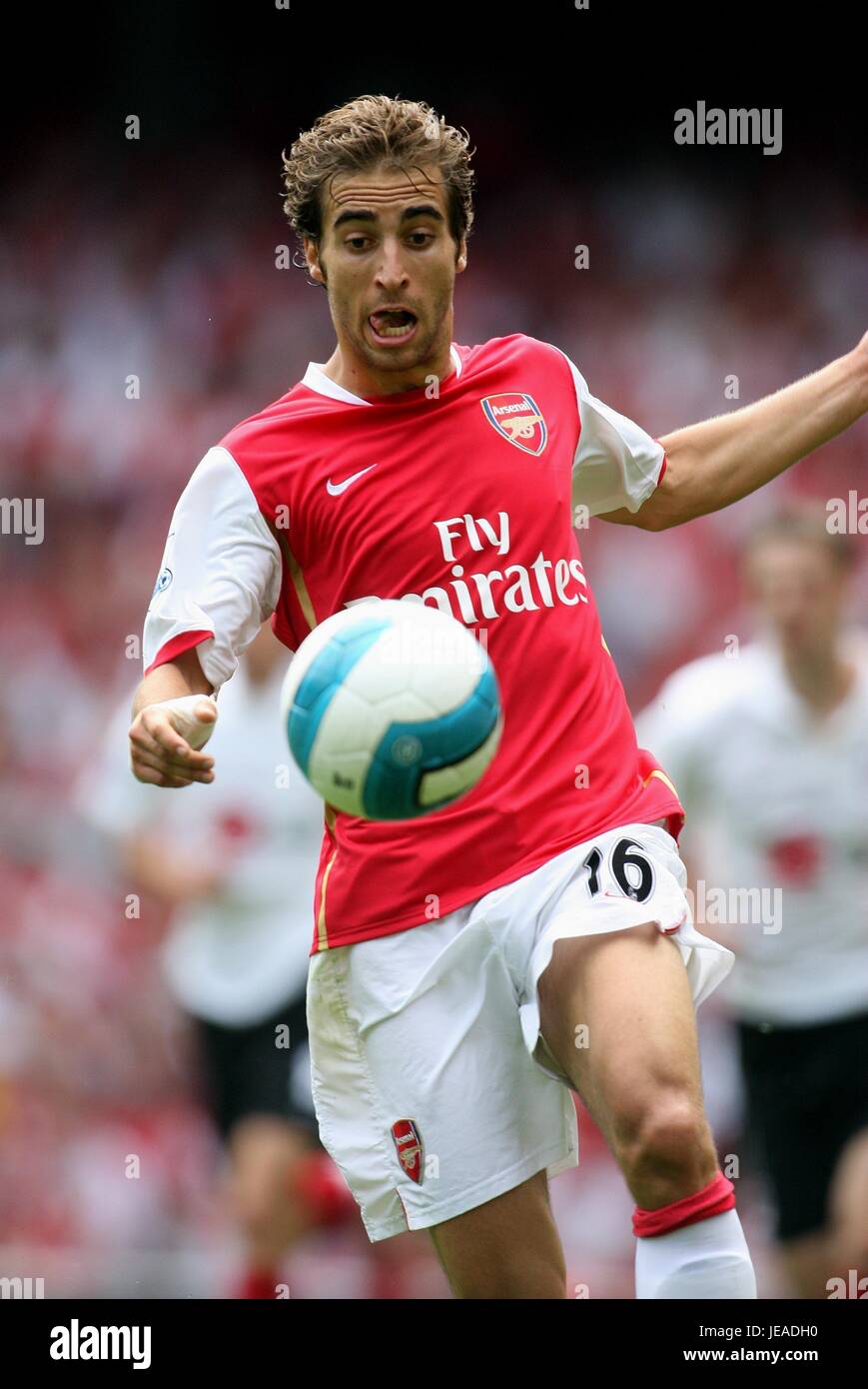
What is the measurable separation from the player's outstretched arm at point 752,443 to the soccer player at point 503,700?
354 mm

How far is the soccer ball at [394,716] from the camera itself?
3.29 metres

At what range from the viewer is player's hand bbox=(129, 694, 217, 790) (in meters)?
3.28

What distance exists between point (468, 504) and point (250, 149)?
638cm

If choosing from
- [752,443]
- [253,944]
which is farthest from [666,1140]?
[253,944]

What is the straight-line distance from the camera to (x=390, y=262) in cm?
373

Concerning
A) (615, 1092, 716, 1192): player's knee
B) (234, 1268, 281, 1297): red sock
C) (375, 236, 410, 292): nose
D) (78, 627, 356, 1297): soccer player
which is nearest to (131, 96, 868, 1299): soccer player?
(375, 236, 410, 292): nose

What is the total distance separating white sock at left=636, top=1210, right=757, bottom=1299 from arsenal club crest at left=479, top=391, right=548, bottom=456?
5.19 ft

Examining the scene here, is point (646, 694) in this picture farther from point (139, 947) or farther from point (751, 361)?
point (139, 947)

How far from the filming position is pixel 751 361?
8.79 meters

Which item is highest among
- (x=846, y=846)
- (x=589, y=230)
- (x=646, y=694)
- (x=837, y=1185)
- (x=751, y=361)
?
(x=589, y=230)

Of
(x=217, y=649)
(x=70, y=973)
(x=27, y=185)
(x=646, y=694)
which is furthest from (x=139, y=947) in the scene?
(x=217, y=649)

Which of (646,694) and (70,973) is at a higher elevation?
(646,694)

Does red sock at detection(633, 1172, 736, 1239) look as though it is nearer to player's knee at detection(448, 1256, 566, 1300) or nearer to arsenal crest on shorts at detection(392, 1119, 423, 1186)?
player's knee at detection(448, 1256, 566, 1300)

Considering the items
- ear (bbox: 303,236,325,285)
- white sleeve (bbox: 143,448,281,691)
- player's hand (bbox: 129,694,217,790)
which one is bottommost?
player's hand (bbox: 129,694,217,790)
